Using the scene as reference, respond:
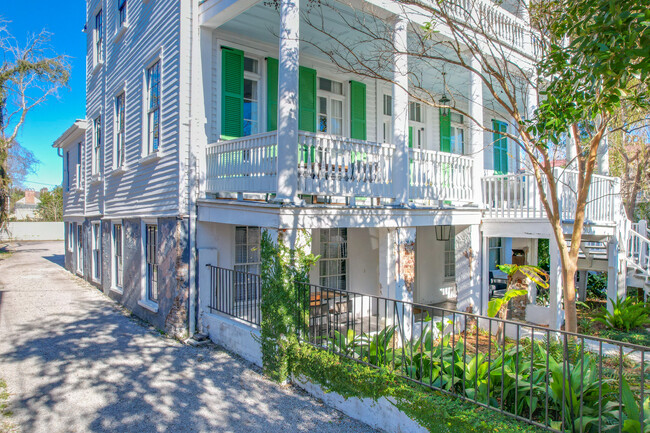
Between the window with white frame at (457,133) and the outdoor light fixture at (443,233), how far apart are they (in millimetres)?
2574

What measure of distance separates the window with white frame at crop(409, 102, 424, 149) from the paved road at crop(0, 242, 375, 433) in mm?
7437

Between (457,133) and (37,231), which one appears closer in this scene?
(457,133)

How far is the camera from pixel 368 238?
10430mm

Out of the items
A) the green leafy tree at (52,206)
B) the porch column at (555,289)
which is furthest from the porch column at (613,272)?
the green leafy tree at (52,206)

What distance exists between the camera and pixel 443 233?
11695 mm

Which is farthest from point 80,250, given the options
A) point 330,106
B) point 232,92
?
point 330,106

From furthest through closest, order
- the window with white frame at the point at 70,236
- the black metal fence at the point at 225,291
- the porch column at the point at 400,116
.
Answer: the window with white frame at the point at 70,236 → the black metal fence at the point at 225,291 → the porch column at the point at 400,116

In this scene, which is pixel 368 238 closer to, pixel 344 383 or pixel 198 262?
pixel 198 262

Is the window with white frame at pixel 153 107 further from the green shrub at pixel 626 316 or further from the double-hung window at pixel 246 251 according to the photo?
the green shrub at pixel 626 316

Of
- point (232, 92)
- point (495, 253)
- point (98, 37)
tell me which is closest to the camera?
point (232, 92)

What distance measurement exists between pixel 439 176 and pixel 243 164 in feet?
12.3

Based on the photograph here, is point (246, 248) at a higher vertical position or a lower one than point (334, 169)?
lower

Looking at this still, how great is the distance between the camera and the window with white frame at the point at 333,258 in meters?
9.91

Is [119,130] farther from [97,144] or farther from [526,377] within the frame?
[526,377]
